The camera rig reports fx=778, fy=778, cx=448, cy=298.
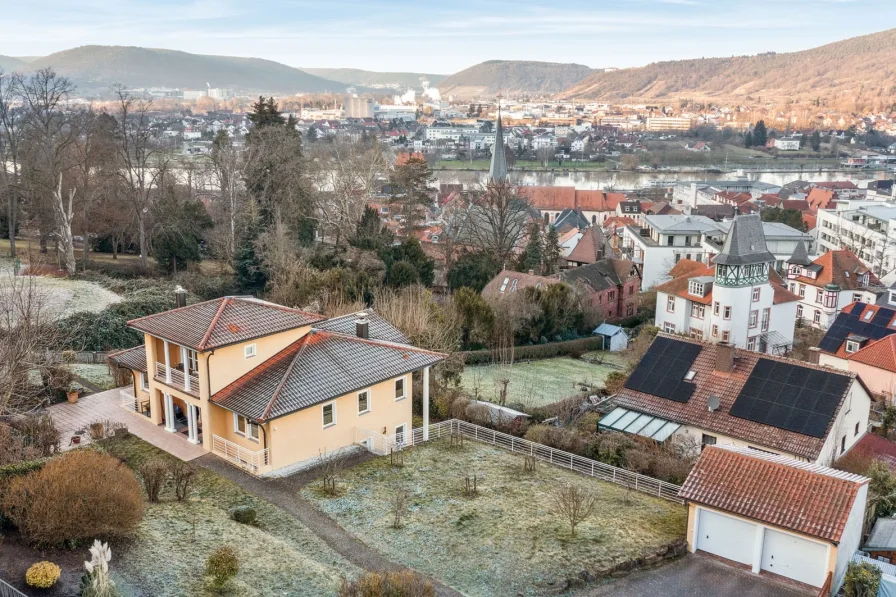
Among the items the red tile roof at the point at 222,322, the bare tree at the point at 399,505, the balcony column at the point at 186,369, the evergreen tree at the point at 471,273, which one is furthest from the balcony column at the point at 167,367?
the evergreen tree at the point at 471,273

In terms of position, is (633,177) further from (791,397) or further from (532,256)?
(791,397)

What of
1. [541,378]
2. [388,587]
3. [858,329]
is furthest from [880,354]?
[388,587]

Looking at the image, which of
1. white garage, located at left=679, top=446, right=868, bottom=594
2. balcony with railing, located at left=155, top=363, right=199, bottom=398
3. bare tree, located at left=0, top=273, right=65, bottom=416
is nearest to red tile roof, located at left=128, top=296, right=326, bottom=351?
balcony with railing, located at left=155, top=363, right=199, bottom=398

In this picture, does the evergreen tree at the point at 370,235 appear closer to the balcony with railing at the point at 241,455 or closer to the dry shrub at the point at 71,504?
the balcony with railing at the point at 241,455

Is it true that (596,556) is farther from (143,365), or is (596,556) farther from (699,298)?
(699,298)

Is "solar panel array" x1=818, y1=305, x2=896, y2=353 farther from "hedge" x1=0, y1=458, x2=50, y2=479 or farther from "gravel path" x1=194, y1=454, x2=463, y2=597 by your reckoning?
"hedge" x1=0, y1=458, x2=50, y2=479

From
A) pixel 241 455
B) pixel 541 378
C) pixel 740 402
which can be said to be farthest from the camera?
pixel 541 378
